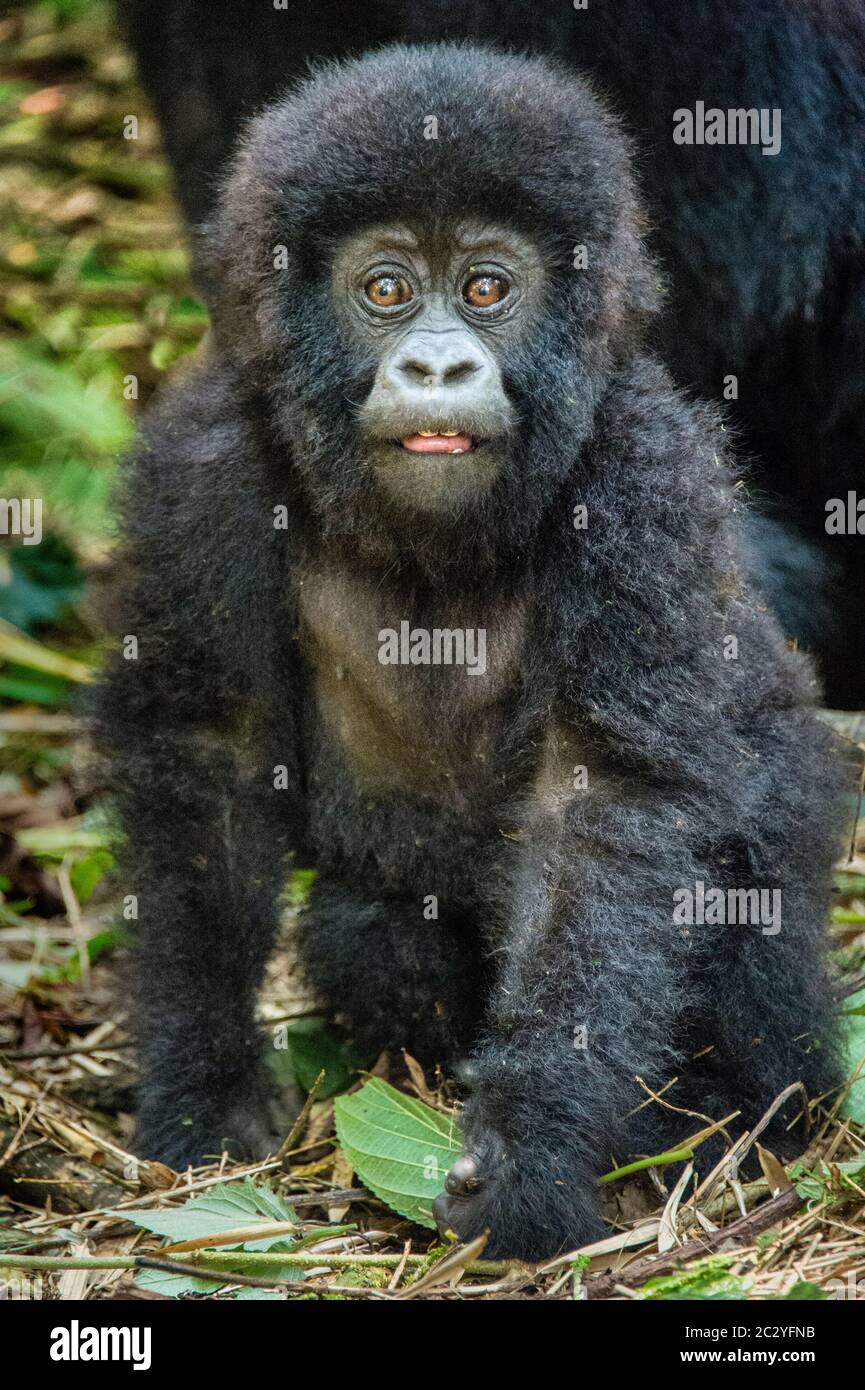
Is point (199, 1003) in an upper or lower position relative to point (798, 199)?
lower

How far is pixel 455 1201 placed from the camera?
10.6ft

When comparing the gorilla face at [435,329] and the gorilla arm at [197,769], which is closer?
the gorilla face at [435,329]

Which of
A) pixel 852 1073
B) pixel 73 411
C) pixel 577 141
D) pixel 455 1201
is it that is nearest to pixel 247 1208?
pixel 455 1201

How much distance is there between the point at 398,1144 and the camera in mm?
3533

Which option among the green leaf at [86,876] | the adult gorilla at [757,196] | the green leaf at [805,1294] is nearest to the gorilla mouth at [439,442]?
the adult gorilla at [757,196]

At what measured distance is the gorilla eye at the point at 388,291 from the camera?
343cm

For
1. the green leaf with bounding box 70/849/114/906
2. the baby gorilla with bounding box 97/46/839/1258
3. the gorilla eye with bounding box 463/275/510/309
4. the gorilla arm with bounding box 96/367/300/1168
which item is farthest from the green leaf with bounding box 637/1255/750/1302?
the green leaf with bounding box 70/849/114/906

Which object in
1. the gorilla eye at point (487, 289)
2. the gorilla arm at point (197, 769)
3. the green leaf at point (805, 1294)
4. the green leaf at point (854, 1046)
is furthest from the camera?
the gorilla arm at point (197, 769)

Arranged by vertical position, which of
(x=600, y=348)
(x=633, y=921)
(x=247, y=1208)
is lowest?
(x=247, y=1208)

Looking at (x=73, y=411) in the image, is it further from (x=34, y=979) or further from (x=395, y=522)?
(x=395, y=522)

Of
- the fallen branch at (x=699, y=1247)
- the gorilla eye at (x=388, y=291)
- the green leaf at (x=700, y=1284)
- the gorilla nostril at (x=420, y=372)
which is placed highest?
Answer: the gorilla eye at (x=388, y=291)

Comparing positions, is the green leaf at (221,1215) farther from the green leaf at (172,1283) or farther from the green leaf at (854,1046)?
the green leaf at (854,1046)

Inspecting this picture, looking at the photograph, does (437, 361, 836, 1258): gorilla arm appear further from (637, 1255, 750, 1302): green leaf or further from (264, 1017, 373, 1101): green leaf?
(264, 1017, 373, 1101): green leaf
